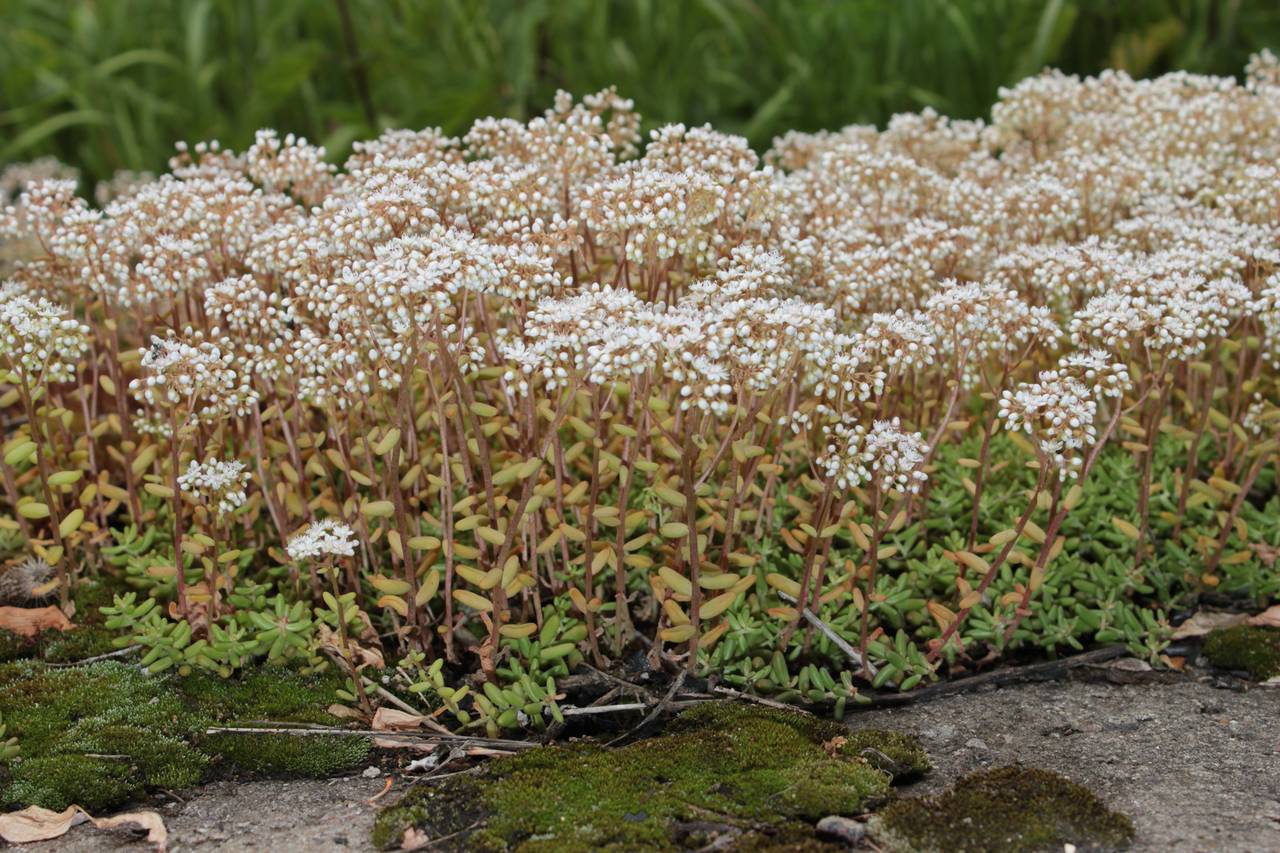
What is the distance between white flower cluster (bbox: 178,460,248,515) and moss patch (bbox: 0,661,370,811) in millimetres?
505

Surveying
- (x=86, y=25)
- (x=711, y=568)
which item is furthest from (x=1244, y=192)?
(x=86, y=25)

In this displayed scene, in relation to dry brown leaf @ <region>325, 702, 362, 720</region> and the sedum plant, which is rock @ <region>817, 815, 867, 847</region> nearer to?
the sedum plant

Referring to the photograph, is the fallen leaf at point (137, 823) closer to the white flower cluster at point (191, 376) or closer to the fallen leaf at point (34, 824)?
the fallen leaf at point (34, 824)

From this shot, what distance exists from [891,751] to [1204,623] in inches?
52.9

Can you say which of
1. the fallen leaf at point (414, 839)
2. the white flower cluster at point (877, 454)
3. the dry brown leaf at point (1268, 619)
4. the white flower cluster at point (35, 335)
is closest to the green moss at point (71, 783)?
the fallen leaf at point (414, 839)

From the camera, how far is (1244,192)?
156 inches

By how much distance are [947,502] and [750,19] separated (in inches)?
193

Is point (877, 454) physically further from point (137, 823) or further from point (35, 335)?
point (35, 335)

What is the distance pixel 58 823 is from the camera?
2.83 metres

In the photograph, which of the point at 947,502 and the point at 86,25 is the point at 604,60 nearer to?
the point at 86,25

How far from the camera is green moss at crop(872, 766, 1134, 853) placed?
8.56ft

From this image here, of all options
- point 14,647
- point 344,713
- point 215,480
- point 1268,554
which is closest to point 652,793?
point 344,713

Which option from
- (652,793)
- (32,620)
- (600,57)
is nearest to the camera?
(652,793)

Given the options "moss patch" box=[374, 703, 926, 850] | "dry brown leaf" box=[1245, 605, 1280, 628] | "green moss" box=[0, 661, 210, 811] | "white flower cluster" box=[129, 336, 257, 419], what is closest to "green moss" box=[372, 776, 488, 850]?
A: "moss patch" box=[374, 703, 926, 850]
